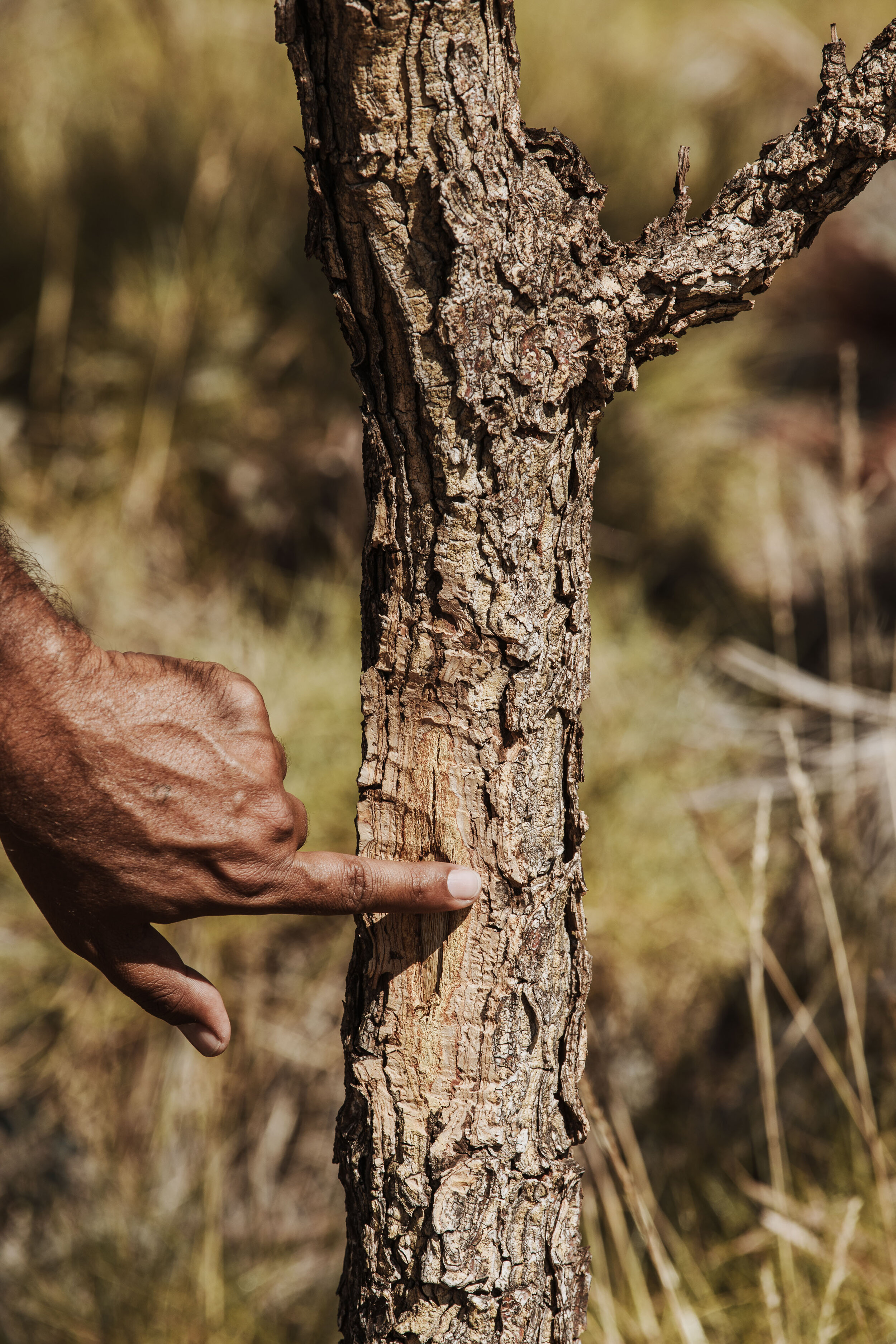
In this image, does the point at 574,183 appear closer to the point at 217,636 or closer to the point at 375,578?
the point at 375,578

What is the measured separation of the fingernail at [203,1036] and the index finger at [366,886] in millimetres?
137

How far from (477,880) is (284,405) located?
7.83 feet

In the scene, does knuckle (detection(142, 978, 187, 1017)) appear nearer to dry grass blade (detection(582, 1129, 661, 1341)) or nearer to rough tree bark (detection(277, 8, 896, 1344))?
rough tree bark (detection(277, 8, 896, 1344))

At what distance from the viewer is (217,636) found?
2332mm

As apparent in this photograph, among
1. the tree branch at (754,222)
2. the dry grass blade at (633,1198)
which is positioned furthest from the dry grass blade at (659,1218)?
the tree branch at (754,222)

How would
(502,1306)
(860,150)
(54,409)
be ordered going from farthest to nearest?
(54,409), (502,1306), (860,150)

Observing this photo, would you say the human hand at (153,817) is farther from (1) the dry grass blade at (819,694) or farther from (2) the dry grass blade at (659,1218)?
(1) the dry grass blade at (819,694)

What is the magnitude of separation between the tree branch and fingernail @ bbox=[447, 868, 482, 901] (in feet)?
1.48

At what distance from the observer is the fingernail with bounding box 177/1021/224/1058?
77cm

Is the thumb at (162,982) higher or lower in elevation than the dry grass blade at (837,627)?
lower

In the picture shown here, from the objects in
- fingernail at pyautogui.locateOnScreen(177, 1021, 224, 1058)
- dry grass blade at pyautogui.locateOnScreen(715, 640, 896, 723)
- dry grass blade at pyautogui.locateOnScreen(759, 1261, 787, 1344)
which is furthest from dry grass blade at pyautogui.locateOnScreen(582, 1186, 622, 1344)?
dry grass blade at pyautogui.locateOnScreen(715, 640, 896, 723)

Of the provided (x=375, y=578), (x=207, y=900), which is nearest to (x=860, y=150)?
(x=375, y=578)

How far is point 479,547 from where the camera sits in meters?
0.72

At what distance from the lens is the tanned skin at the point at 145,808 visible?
69cm
